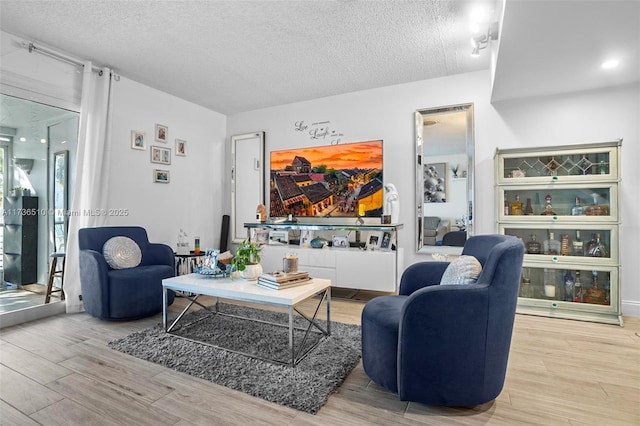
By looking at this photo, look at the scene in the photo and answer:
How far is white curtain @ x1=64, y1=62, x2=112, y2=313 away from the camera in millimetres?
3480

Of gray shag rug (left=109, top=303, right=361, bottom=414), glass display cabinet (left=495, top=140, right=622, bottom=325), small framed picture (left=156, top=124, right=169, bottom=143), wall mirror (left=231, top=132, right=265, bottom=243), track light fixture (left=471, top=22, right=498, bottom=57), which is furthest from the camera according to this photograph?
wall mirror (left=231, top=132, right=265, bottom=243)

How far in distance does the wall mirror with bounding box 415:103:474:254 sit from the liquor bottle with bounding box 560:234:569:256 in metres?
0.85

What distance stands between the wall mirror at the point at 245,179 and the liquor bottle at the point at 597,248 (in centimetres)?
407

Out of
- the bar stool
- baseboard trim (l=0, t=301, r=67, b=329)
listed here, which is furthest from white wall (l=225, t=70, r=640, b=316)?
baseboard trim (l=0, t=301, r=67, b=329)

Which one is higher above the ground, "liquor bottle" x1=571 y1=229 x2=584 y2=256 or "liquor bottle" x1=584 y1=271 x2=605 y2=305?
"liquor bottle" x1=571 y1=229 x2=584 y2=256

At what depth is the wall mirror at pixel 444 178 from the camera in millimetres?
3838

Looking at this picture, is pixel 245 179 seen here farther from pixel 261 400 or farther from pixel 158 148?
pixel 261 400

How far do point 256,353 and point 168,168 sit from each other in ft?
10.4

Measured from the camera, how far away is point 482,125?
3807mm

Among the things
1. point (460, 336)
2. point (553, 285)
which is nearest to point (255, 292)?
point (460, 336)

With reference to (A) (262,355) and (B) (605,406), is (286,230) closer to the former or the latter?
(A) (262,355)

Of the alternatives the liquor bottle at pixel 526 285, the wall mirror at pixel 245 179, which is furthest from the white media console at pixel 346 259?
the liquor bottle at pixel 526 285

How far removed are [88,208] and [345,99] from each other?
339cm

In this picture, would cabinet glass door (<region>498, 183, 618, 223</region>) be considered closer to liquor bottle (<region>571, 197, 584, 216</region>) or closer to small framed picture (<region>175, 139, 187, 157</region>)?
liquor bottle (<region>571, 197, 584, 216</region>)
